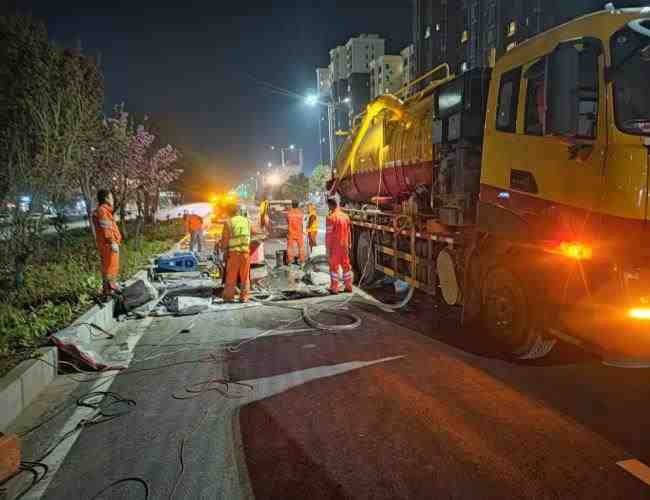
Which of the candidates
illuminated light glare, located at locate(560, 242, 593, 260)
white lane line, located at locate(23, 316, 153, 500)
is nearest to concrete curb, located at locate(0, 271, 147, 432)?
white lane line, located at locate(23, 316, 153, 500)

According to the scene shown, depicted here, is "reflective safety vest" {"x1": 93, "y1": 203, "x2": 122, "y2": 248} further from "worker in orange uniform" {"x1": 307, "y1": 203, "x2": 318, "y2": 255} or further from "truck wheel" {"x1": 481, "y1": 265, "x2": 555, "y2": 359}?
"worker in orange uniform" {"x1": 307, "y1": 203, "x2": 318, "y2": 255}

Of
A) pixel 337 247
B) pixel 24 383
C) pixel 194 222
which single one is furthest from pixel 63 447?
pixel 194 222

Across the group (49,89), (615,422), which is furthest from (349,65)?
(615,422)

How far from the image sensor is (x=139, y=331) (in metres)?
6.55

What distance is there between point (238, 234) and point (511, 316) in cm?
455

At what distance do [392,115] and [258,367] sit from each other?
5226mm

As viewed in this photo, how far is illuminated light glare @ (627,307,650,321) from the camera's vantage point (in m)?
3.46

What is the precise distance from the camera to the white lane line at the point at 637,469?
2.77m

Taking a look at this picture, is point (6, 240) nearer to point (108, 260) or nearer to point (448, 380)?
point (108, 260)

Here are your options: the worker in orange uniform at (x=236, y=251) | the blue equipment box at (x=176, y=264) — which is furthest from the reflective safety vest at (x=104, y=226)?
the blue equipment box at (x=176, y=264)

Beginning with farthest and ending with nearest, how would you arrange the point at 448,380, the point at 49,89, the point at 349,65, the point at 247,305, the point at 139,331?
the point at 349,65, the point at 49,89, the point at 247,305, the point at 139,331, the point at 448,380

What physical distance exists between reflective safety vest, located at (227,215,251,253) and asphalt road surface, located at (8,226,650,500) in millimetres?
2573

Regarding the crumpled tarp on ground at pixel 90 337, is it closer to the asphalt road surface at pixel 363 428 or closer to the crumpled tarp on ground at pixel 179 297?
the crumpled tarp on ground at pixel 179 297

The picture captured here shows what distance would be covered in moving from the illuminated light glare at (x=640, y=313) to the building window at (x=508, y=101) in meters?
2.06
